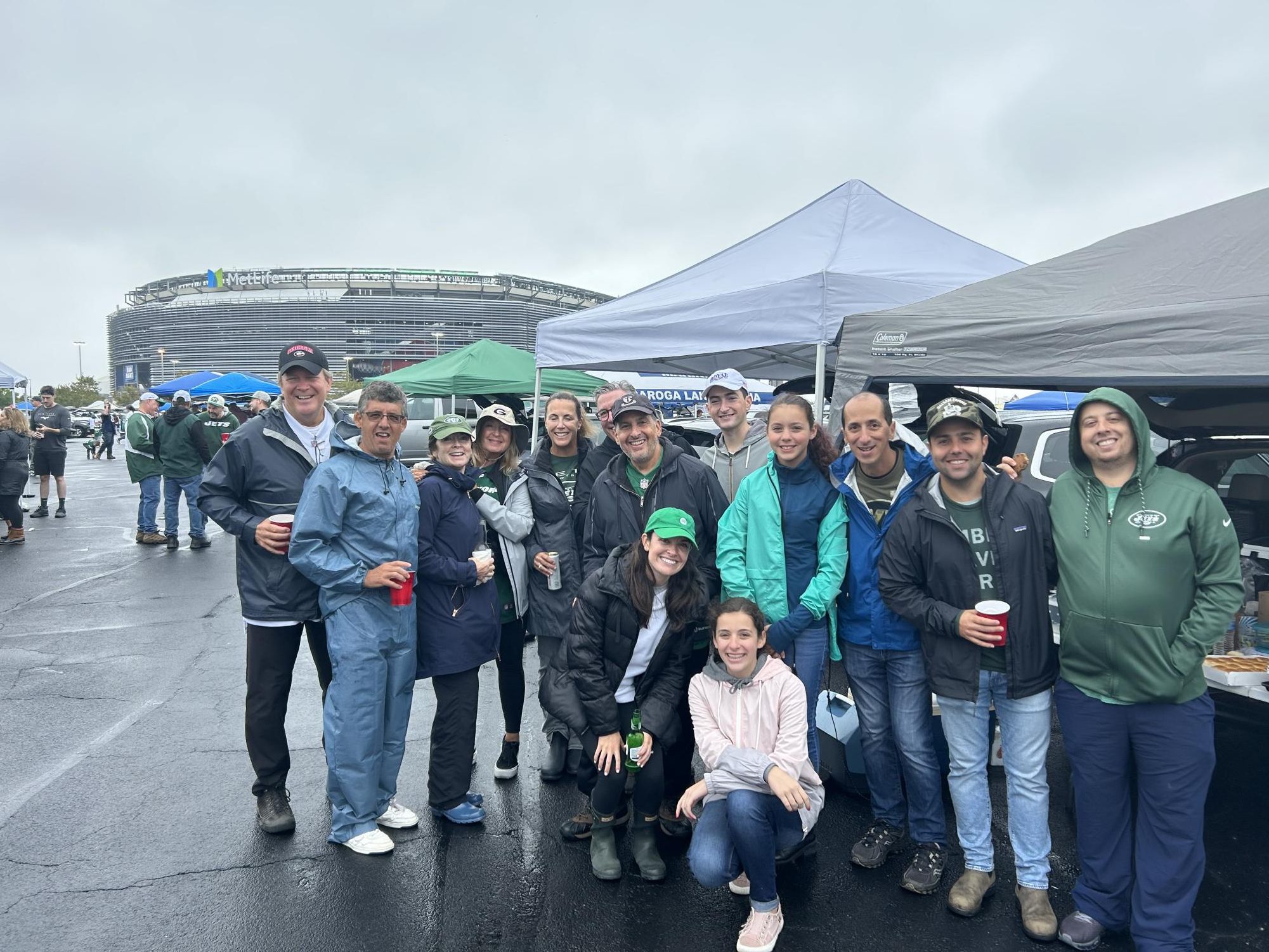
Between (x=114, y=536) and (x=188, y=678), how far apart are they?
7.41 meters

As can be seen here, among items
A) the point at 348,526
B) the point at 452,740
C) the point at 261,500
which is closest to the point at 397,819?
the point at 452,740

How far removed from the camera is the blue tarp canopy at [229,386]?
68.0ft

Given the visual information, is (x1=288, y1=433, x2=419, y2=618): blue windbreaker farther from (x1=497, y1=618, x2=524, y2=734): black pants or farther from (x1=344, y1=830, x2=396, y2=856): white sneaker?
(x1=344, y1=830, x2=396, y2=856): white sneaker

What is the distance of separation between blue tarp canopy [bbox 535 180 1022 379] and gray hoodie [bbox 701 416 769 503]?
1.25m

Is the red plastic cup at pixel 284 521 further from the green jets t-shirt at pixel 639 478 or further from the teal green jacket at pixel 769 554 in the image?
the teal green jacket at pixel 769 554

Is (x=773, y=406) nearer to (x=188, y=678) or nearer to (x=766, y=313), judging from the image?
(x=766, y=313)

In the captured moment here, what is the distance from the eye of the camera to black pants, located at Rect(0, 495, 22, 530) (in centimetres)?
1018

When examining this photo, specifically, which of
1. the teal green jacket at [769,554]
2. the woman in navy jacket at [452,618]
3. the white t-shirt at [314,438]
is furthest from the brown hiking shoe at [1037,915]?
the white t-shirt at [314,438]

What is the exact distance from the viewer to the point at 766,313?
535 centimetres

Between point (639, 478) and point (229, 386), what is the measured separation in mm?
20623

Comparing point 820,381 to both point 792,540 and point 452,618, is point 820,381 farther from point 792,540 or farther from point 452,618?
point 452,618

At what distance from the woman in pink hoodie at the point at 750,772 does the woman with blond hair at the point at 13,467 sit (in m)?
10.9

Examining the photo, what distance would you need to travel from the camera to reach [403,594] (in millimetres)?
3125

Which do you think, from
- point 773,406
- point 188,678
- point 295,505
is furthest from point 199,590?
point 773,406
